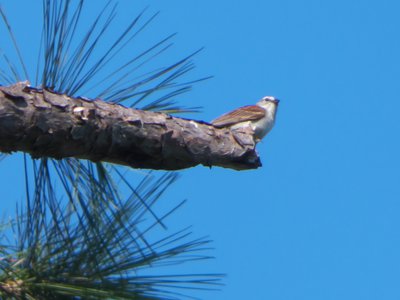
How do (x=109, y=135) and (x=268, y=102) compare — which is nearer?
(x=109, y=135)

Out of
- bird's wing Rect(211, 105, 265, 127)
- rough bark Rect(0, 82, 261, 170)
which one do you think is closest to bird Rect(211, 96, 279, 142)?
bird's wing Rect(211, 105, 265, 127)

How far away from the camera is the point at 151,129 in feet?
8.13

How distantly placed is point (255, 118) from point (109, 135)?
4439 mm

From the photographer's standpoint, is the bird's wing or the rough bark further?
the bird's wing

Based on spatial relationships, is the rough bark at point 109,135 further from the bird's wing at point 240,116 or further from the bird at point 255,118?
the bird at point 255,118

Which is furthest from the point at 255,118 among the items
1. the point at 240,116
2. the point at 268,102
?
the point at 268,102

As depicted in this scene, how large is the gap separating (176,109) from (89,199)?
537 millimetres

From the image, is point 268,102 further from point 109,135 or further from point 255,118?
point 109,135

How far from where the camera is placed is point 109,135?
237 cm

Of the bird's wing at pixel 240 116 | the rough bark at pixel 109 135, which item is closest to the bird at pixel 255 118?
the bird's wing at pixel 240 116

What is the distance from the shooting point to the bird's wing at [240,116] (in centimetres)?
590

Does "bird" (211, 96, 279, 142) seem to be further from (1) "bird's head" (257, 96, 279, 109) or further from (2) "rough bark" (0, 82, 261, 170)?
(2) "rough bark" (0, 82, 261, 170)

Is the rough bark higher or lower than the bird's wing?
lower

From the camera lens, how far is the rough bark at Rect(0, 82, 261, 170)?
7.15 feet
